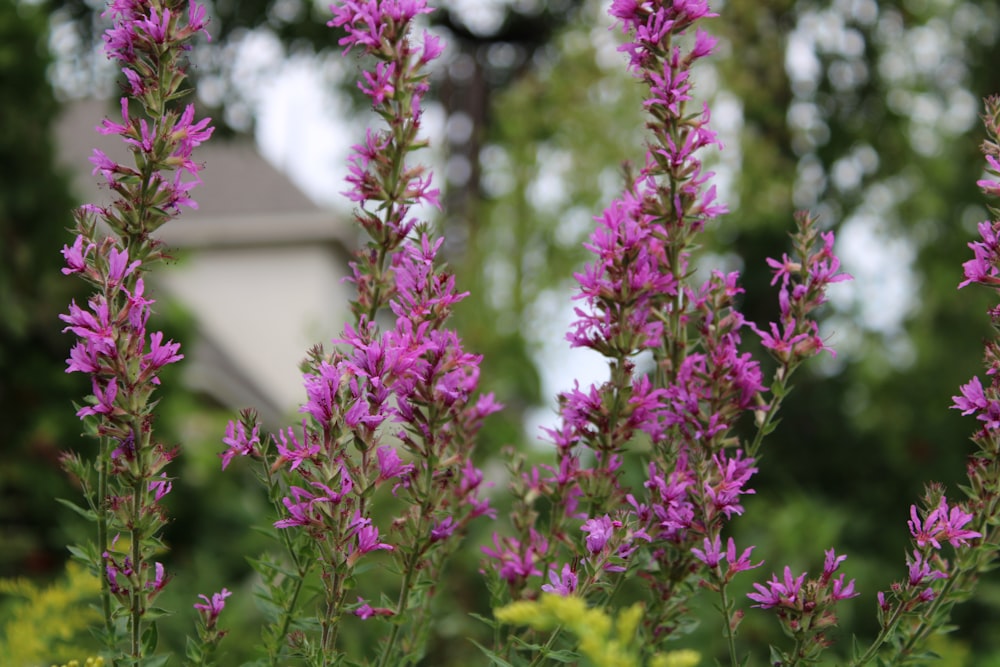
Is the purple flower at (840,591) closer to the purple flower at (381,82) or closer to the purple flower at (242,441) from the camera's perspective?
the purple flower at (242,441)

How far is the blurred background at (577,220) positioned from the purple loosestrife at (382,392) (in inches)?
166

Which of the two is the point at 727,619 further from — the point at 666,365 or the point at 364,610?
the point at 364,610

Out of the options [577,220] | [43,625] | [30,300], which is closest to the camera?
[43,625]

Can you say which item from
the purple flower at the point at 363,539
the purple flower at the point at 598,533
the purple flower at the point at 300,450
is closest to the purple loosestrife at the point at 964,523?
the purple flower at the point at 598,533

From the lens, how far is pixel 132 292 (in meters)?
1.55

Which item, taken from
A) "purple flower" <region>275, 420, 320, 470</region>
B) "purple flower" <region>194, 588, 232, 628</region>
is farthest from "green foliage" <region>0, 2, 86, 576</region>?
"purple flower" <region>275, 420, 320, 470</region>

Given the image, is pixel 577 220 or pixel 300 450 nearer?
pixel 300 450

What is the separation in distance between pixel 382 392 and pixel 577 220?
11.1m

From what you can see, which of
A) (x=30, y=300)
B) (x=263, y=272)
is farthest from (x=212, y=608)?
(x=263, y=272)

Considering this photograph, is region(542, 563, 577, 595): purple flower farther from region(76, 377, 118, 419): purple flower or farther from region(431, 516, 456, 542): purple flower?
region(76, 377, 118, 419): purple flower

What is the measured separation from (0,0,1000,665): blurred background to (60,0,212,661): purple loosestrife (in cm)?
427

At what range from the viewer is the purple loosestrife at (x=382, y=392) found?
1.51m

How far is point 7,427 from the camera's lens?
738cm

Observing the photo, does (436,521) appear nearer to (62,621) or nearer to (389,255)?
(389,255)
